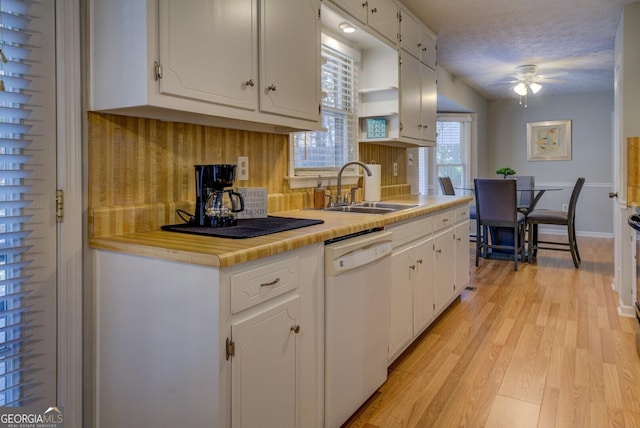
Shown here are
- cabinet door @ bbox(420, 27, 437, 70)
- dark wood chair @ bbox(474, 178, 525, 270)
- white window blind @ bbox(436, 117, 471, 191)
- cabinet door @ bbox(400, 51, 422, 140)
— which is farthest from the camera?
white window blind @ bbox(436, 117, 471, 191)

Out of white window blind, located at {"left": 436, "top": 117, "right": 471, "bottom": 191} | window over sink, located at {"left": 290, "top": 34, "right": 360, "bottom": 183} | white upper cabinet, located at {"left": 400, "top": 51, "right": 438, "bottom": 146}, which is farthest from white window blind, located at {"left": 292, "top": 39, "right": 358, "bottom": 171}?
white window blind, located at {"left": 436, "top": 117, "right": 471, "bottom": 191}

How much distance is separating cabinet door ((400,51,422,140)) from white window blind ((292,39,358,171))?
36cm

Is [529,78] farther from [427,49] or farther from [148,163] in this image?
[148,163]

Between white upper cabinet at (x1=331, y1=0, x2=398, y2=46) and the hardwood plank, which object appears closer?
the hardwood plank

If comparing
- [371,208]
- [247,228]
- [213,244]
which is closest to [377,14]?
[371,208]

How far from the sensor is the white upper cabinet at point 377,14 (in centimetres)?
250

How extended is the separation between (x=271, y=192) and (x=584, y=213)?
6.61 m

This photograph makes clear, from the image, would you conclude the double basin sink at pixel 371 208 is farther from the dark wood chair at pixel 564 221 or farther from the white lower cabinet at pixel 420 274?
the dark wood chair at pixel 564 221

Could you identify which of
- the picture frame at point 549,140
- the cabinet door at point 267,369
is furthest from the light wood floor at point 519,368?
the picture frame at point 549,140

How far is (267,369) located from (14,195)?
961 millimetres

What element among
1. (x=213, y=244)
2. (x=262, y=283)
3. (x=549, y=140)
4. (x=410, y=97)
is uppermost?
(x=549, y=140)

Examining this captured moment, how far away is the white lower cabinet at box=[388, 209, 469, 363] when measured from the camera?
235cm

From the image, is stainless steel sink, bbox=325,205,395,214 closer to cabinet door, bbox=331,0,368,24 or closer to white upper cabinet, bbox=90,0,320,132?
white upper cabinet, bbox=90,0,320,132

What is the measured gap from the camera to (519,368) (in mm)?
2441
